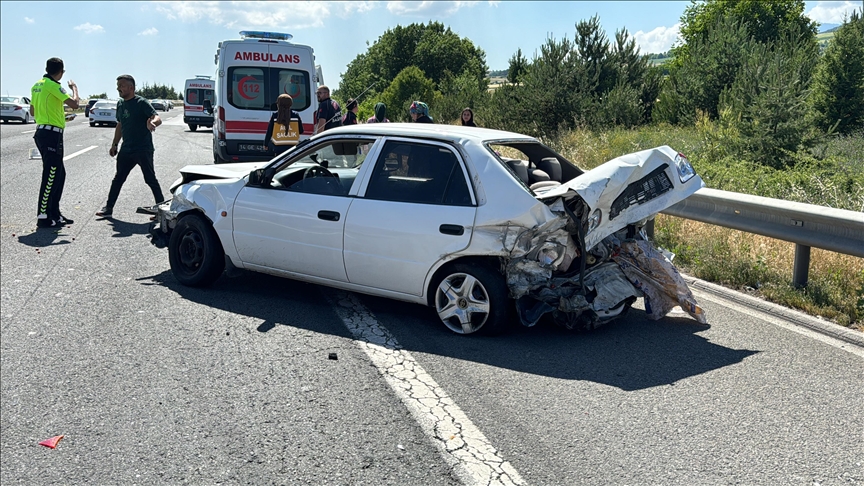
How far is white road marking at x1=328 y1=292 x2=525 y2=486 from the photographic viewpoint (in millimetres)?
3893

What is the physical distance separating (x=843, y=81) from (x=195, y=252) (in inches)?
699

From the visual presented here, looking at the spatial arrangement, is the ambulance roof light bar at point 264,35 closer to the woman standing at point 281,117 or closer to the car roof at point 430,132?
the woman standing at point 281,117

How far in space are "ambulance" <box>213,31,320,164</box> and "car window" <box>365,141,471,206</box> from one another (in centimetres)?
968

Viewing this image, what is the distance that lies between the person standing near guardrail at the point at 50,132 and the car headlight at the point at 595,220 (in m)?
7.74

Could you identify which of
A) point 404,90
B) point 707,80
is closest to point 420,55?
point 404,90

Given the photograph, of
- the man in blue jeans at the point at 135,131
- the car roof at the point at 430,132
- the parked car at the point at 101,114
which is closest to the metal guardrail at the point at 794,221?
the car roof at the point at 430,132

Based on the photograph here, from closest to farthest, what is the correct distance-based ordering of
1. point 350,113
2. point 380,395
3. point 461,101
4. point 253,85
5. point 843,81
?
point 380,395 → point 350,113 → point 253,85 → point 843,81 → point 461,101

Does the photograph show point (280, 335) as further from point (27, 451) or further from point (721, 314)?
point (721, 314)

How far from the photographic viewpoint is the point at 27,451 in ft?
14.2

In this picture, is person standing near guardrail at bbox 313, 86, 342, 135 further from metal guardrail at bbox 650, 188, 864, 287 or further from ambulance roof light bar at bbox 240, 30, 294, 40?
metal guardrail at bbox 650, 188, 864, 287

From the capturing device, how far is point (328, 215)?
6531 millimetres

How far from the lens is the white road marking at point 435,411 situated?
3.89 m

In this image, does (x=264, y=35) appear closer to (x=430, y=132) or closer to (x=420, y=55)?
(x=430, y=132)

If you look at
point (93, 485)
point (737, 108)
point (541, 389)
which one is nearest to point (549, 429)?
point (541, 389)
